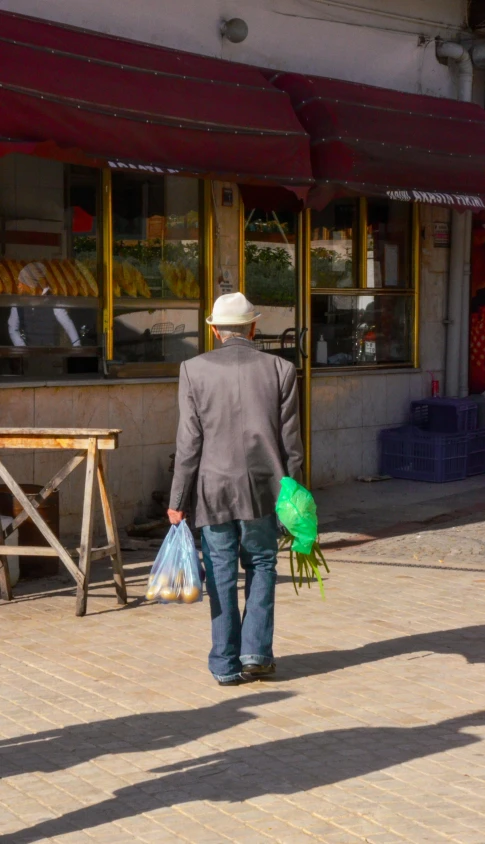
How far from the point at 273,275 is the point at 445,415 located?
96.3 inches

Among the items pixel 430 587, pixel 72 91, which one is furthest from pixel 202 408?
pixel 72 91

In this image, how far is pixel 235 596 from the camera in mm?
6508

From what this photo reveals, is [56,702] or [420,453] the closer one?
[56,702]

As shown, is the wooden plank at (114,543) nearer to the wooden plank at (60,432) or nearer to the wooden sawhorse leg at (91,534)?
the wooden sawhorse leg at (91,534)

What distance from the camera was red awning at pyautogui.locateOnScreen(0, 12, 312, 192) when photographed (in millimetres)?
8891

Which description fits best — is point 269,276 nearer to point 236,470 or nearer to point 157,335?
point 157,335

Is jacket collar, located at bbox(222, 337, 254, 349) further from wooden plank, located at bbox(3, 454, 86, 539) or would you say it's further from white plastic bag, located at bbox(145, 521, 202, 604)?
wooden plank, located at bbox(3, 454, 86, 539)

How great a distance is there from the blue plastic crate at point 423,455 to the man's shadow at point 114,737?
283 inches

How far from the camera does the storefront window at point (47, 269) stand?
33.0 ft

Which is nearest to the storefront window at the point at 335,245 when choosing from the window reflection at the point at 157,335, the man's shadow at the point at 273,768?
the window reflection at the point at 157,335

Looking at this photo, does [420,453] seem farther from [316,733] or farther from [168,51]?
[316,733]

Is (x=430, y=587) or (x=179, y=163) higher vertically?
(x=179, y=163)

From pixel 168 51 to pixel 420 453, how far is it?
4.84 m

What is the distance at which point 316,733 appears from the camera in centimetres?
568
